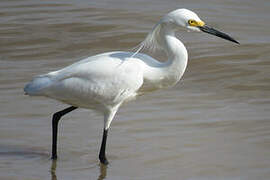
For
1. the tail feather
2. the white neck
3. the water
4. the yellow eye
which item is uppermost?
the yellow eye

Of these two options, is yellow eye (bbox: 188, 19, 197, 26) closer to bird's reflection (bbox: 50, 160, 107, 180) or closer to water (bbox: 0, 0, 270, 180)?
water (bbox: 0, 0, 270, 180)

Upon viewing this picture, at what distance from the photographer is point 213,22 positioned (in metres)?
12.3

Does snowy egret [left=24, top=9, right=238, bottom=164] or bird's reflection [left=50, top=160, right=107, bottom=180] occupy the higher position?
snowy egret [left=24, top=9, right=238, bottom=164]

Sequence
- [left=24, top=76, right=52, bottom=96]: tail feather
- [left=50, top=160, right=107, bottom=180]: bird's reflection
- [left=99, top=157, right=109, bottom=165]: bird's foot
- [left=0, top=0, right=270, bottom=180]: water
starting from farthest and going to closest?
[left=24, top=76, right=52, bottom=96]: tail feather < [left=99, top=157, right=109, bottom=165]: bird's foot < [left=0, top=0, right=270, bottom=180]: water < [left=50, top=160, right=107, bottom=180]: bird's reflection

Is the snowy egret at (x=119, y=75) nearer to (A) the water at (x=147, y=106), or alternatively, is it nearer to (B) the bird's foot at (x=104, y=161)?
(B) the bird's foot at (x=104, y=161)

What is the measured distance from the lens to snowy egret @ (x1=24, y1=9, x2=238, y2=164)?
674 cm

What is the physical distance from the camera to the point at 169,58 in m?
6.88

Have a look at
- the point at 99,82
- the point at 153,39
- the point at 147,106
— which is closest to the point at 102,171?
the point at 99,82

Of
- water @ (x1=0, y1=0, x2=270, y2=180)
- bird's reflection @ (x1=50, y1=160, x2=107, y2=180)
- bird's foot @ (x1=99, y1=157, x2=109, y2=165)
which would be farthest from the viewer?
bird's foot @ (x1=99, y1=157, x2=109, y2=165)

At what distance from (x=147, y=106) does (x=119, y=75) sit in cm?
193

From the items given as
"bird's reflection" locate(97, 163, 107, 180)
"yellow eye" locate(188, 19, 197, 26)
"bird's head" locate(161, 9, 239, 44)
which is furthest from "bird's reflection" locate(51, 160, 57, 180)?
"yellow eye" locate(188, 19, 197, 26)

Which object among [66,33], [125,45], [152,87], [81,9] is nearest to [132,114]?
[152,87]

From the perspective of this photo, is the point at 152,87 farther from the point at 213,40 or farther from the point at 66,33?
the point at 66,33

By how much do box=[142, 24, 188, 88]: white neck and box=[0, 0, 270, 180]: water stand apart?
30.7 inches
